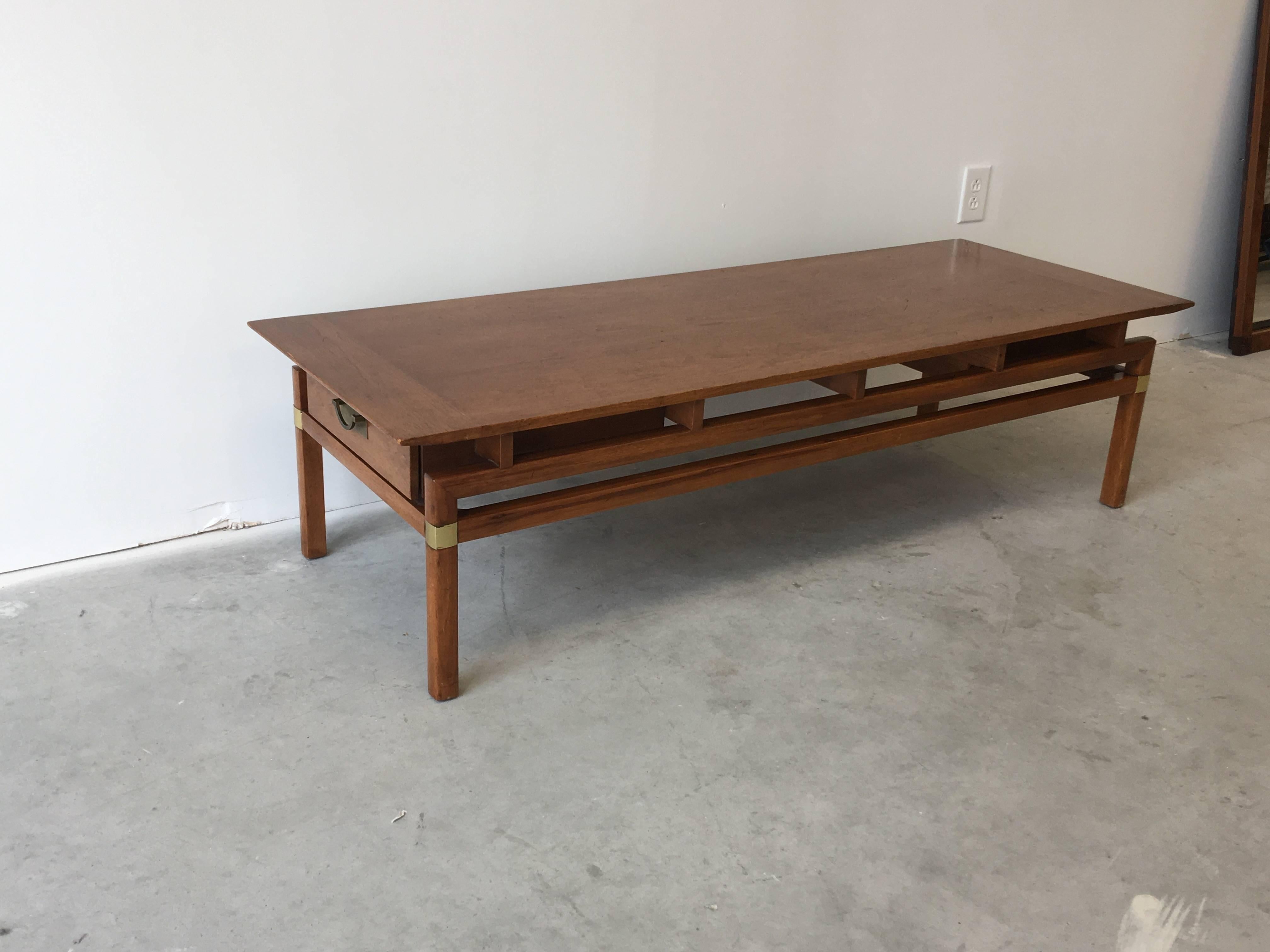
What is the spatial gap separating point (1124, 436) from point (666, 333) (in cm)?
101

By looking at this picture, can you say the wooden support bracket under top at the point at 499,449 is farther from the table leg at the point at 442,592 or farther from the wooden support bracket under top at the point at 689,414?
the wooden support bracket under top at the point at 689,414

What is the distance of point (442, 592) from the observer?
1.54m

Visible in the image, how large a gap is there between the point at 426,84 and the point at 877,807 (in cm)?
140

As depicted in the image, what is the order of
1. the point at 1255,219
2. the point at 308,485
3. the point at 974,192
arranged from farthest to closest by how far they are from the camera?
the point at 1255,219 → the point at 974,192 → the point at 308,485

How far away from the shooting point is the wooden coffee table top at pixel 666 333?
5.01 ft

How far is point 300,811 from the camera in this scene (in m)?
1.38

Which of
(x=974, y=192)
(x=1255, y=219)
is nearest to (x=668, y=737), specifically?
(x=974, y=192)

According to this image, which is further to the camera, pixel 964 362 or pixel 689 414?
pixel 964 362

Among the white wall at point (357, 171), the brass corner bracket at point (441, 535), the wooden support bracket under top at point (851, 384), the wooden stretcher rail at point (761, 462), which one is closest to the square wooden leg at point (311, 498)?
the white wall at point (357, 171)

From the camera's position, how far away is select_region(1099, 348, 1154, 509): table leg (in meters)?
2.19

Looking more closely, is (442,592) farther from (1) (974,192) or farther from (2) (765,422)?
(1) (974,192)

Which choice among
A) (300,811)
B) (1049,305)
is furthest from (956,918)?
(1049,305)

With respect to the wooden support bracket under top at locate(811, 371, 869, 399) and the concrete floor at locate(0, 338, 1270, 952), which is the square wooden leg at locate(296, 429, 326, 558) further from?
the wooden support bracket under top at locate(811, 371, 869, 399)

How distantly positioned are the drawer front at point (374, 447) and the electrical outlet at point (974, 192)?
1.69m
